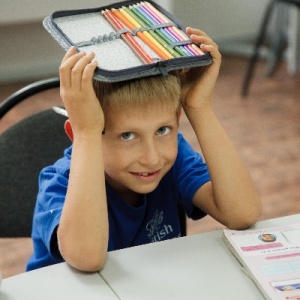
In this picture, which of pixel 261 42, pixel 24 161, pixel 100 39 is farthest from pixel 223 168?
pixel 261 42

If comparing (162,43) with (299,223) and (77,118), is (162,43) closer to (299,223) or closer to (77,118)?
(77,118)

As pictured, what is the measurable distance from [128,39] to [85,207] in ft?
0.90

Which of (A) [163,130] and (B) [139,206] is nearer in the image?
(A) [163,130]

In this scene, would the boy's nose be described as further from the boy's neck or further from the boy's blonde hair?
the boy's neck

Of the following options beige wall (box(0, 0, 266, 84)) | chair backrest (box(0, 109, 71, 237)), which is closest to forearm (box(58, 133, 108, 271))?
chair backrest (box(0, 109, 71, 237))

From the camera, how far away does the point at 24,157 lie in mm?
1573

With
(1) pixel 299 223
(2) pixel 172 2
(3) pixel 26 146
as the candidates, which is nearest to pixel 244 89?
(2) pixel 172 2

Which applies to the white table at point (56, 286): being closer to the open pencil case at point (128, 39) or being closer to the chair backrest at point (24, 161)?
the open pencil case at point (128, 39)

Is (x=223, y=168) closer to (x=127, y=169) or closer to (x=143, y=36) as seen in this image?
(x=127, y=169)

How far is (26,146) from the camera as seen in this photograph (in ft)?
5.18

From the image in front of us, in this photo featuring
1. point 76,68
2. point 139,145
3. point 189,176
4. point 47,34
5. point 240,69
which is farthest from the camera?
point 240,69

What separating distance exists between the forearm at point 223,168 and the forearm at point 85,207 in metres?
0.21

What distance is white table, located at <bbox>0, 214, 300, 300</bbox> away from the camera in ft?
3.43

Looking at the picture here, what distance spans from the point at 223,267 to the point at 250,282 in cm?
5
